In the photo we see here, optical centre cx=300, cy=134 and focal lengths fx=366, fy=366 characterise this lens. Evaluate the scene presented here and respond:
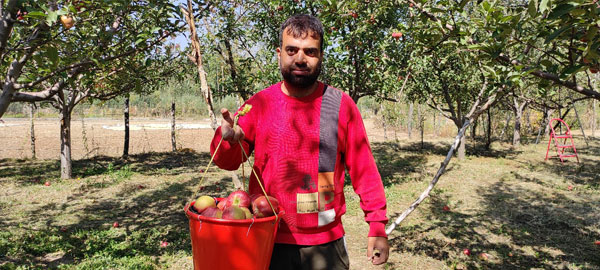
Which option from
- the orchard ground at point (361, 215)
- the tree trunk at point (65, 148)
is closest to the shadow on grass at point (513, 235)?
the orchard ground at point (361, 215)

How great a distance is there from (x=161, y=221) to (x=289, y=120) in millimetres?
4774

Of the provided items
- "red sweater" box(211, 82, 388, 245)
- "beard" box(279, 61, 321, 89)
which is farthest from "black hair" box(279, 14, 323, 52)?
"red sweater" box(211, 82, 388, 245)

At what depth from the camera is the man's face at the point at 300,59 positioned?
1733 mm

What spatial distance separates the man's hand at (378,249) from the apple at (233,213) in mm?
676

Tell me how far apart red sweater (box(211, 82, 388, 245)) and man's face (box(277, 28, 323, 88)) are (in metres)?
0.12

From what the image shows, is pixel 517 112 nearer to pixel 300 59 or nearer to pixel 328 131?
pixel 328 131

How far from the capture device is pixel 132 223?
18.6ft

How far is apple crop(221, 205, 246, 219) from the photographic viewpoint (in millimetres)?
1397

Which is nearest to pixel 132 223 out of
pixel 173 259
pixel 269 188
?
pixel 173 259

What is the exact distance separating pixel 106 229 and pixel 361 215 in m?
4.03

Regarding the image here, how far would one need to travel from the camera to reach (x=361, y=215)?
21.0 feet

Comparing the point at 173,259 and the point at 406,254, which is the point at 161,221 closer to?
the point at 173,259

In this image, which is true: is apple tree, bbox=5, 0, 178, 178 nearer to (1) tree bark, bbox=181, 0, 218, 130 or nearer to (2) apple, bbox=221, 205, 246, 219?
(1) tree bark, bbox=181, 0, 218, 130

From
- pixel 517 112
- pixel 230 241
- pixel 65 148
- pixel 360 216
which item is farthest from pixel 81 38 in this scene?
pixel 517 112
